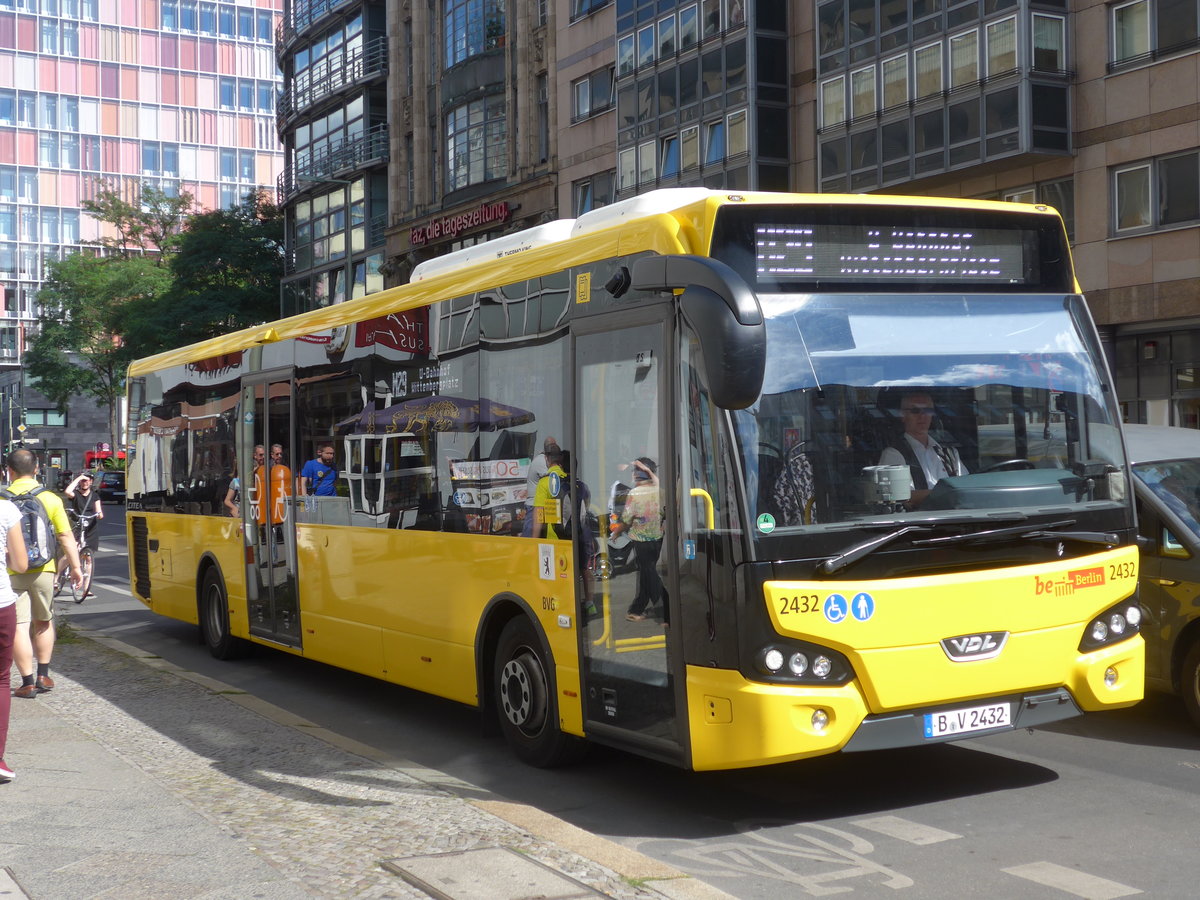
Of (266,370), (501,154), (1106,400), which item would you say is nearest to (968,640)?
(1106,400)

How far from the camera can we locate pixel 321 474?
428 inches

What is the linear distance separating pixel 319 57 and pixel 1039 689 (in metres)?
51.8

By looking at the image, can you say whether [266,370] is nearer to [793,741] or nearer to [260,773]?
[260,773]

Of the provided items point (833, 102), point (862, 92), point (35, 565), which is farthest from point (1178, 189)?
point (35, 565)

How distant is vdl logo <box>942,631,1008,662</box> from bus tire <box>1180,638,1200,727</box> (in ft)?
8.03

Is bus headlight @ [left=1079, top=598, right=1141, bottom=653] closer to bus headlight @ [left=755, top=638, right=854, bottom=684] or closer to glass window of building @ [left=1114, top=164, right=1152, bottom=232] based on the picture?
bus headlight @ [left=755, top=638, right=854, bottom=684]

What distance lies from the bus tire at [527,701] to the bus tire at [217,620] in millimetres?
5481

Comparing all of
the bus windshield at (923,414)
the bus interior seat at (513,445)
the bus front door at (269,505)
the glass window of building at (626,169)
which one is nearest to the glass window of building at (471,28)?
the glass window of building at (626,169)

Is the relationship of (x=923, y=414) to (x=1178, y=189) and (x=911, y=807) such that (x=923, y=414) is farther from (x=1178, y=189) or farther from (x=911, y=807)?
(x=1178, y=189)

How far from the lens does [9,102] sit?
103m

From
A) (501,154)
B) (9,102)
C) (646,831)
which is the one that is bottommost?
(646,831)

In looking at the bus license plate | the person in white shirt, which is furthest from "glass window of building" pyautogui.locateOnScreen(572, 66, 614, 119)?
the bus license plate

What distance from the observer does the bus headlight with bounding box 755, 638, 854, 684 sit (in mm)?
6168

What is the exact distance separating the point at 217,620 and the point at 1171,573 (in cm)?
A: 847
